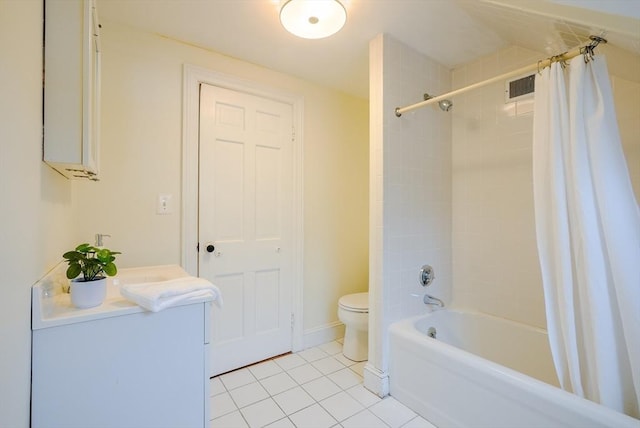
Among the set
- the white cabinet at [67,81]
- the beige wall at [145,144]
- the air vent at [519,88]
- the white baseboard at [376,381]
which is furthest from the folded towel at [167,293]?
the air vent at [519,88]

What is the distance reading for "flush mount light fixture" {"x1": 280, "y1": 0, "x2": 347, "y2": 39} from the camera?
1.38m

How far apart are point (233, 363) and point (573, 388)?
193 cm

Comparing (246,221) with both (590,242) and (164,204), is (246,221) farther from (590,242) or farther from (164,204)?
(590,242)

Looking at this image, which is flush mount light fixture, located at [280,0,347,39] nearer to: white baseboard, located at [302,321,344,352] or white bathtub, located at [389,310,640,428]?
white bathtub, located at [389,310,640,428]

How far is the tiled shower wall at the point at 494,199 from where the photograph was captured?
6.26 ft

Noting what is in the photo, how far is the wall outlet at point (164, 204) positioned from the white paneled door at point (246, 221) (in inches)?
7.3

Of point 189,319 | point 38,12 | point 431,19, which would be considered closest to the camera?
point 38,12

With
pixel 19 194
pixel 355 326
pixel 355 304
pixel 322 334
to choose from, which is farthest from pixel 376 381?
pixel 19 194

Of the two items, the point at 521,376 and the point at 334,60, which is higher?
the point at 334,60

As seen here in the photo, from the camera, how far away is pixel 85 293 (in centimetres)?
97

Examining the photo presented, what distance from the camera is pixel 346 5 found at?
155cm

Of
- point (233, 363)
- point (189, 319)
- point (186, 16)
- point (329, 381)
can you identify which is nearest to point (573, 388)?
point (329, 381)

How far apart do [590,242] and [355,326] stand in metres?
1.55

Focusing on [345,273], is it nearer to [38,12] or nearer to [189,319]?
[189,319]
